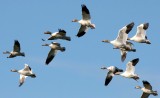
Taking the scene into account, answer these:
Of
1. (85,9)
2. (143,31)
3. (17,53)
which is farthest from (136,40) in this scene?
(17,53)

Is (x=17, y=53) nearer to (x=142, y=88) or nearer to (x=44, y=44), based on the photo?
(x=44, y=44)

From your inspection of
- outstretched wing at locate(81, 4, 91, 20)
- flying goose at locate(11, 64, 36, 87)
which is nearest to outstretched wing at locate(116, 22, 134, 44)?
outstretched wing at locate(81, 4, 91, 20)

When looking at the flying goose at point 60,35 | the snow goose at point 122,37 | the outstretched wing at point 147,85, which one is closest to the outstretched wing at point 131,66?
the outstretched wing at point 147,85

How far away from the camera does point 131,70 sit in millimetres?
49062

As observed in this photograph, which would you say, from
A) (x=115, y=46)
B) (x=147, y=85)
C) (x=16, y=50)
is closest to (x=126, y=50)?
(x=115, y=46)

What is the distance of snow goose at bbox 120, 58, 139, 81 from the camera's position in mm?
48812

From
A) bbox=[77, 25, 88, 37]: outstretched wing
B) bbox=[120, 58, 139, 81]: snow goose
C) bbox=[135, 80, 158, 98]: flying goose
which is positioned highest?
bbox=[77, 25, 88, 37]: outstretched wing

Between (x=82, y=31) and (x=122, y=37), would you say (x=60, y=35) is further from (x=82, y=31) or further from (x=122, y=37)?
(x=122, y=37)

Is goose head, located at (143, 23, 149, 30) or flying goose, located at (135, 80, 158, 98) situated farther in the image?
goose head, located at (143, 23, 149, 30)

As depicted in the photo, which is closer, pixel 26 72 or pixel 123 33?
pixel 123 33

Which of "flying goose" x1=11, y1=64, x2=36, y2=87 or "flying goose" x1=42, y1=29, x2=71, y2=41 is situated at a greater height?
"flying goose" x1=42, y1=29, x2=71, y2=41

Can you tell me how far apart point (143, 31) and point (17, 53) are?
347 inches

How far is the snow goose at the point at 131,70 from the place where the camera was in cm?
4881

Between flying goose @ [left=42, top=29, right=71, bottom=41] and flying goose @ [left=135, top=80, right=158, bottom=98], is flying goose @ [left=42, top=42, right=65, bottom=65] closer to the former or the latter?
flying goose @ [left=42, top=29, right=71, bottom=41]
